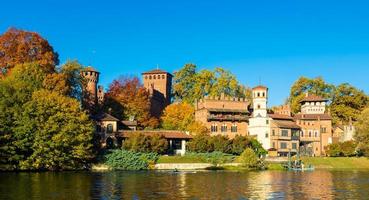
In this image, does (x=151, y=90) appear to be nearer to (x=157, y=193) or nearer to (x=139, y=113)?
(x=139, y=113)

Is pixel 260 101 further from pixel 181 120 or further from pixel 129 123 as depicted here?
pixel 129 123

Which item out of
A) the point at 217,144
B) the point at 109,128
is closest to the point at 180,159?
the point at 217,144

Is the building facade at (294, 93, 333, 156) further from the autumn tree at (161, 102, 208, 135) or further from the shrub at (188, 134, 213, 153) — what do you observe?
the shrub at (188, 134, 213, 153)

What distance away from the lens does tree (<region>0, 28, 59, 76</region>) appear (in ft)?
225

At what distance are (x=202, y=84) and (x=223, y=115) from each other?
14115mm

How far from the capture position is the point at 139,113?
85250 millimetres

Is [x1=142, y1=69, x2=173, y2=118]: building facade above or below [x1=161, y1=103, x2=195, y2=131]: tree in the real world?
above

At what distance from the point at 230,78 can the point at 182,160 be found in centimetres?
3453

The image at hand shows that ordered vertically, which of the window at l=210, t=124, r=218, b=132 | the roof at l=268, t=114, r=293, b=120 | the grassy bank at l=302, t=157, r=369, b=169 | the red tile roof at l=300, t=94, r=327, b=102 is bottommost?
the grassy bank at l=302, t=157, r=369, b=169

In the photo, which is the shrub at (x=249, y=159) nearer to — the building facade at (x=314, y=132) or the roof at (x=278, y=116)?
the roof at (x=278, y=116)

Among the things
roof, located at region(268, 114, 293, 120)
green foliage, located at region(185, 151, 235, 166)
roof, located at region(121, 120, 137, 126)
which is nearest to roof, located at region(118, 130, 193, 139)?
roof, located at region(121, 120, 137, 126)

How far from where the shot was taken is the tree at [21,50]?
68625 millimetres

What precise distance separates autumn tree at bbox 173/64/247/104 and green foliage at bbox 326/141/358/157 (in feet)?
74.7

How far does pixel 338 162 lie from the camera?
80.1 metres
